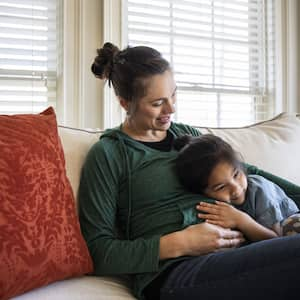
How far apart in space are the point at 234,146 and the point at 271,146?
0.16m

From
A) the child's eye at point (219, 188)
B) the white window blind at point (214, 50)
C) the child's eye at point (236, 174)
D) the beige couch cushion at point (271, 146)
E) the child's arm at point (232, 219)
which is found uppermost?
the white window blind at point (214, 50)

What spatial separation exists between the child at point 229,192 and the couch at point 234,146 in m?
0.30

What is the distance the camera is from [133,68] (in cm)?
154

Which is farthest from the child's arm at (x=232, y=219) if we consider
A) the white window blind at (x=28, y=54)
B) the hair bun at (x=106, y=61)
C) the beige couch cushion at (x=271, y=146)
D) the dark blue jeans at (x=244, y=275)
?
the white window blind at (x=28, y=54)

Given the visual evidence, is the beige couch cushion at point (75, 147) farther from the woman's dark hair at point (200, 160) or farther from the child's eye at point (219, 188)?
the child's eye at point (219, 188)

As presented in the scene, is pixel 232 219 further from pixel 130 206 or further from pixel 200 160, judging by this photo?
pixel 130 206

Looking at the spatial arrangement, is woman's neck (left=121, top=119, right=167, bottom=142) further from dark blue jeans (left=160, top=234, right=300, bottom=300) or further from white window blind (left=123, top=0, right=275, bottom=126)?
white window blind (left=123, top=0, right=275, bottom=126)

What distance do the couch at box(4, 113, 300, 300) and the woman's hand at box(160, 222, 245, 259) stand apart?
0.16m

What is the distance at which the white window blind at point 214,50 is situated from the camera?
2.54 meters

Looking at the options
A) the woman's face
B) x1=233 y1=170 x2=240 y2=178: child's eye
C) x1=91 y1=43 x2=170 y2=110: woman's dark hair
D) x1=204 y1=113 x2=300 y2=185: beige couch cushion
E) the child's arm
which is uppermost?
x1=91 y1=43 x2=170 y2=110: woman's dark hair

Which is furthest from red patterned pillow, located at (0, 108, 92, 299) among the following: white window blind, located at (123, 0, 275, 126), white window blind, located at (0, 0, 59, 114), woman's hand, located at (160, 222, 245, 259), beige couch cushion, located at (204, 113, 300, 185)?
white window blind, located at (123, 0, 275, 126)

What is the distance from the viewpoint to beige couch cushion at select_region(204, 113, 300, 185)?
1.79m

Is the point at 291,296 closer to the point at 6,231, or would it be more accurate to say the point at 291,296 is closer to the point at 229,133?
the point at 6,231

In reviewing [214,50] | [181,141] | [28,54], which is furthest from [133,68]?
[214,50]
